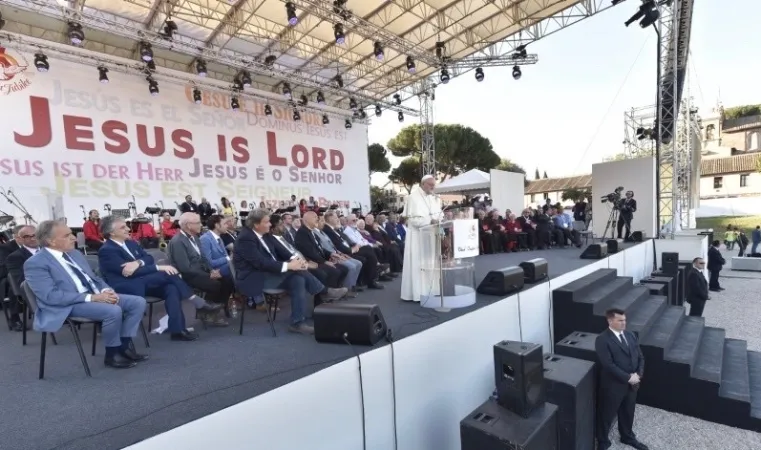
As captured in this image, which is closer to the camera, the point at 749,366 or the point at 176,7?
the point at 749,366

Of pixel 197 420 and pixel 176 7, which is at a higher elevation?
pixel 176 7

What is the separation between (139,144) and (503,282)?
966cm

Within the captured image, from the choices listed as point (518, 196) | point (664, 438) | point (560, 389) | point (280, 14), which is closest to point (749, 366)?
point (664, 438)

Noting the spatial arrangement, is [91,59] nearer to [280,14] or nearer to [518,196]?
[280,14]

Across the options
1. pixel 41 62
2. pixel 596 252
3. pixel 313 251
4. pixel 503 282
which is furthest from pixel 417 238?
pixel 41 62

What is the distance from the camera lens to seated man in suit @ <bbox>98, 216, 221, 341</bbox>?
9.43ft

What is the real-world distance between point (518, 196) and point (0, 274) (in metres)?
13.1

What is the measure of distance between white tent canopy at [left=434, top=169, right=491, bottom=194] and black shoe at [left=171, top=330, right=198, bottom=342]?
34.9 feet

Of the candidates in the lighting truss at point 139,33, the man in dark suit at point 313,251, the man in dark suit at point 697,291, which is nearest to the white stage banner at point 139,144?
the lighting truss at point 139,33

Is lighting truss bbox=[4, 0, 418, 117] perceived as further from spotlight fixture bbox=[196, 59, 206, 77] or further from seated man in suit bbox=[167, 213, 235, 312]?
seated man in suit bbox=[167, 213, 235, 312]

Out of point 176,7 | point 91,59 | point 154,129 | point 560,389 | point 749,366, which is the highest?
point 176,7

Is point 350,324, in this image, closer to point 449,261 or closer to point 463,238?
point 463,238

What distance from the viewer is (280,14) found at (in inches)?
380

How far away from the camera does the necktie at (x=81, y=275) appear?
8.43 ft
